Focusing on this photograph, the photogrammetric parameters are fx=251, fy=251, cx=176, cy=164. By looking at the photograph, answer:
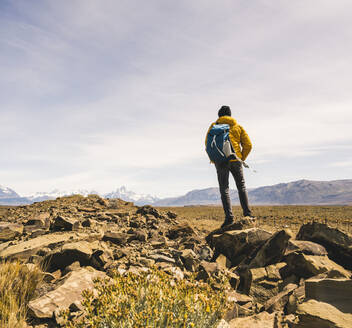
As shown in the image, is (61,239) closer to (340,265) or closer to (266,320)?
(266,320)

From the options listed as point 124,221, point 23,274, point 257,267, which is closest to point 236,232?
point 257,267

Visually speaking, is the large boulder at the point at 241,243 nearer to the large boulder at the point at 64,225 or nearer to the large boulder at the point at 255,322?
the large boulder at the point at 255,322

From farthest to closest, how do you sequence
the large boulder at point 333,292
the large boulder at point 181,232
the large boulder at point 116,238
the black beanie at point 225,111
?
the large boulder at point 181,232, the black beanie at point 225,111, the large boulder at point 116,238, the large boulder at point 333,292

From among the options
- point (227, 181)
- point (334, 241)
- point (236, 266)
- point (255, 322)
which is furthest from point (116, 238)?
point (334, 241)

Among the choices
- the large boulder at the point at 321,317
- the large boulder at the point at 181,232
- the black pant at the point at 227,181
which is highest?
the black pant at the point at 227,181

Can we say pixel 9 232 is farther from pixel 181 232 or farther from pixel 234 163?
pixel 234 163

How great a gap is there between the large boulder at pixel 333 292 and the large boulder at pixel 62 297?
299 centimetres

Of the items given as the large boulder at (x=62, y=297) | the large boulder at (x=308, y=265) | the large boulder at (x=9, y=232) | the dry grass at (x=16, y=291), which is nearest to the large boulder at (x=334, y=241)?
the large boulder at (x=308, y=265)

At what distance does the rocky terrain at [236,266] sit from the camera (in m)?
3.29

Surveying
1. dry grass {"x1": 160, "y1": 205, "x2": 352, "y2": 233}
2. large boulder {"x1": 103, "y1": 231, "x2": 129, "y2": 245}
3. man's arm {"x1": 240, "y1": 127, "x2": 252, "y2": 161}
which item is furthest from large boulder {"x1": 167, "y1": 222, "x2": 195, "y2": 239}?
man's arm {"x1": 240, "y1": 127, "x2": 252, "y2": 161}

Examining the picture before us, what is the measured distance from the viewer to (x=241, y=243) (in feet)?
19.7

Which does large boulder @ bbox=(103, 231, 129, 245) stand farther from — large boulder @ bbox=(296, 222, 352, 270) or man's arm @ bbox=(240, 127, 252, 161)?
large boulder @ bbox=(296, 222, 352, 270)

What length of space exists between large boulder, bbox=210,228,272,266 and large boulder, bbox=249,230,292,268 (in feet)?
1.85

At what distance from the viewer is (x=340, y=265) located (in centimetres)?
516
